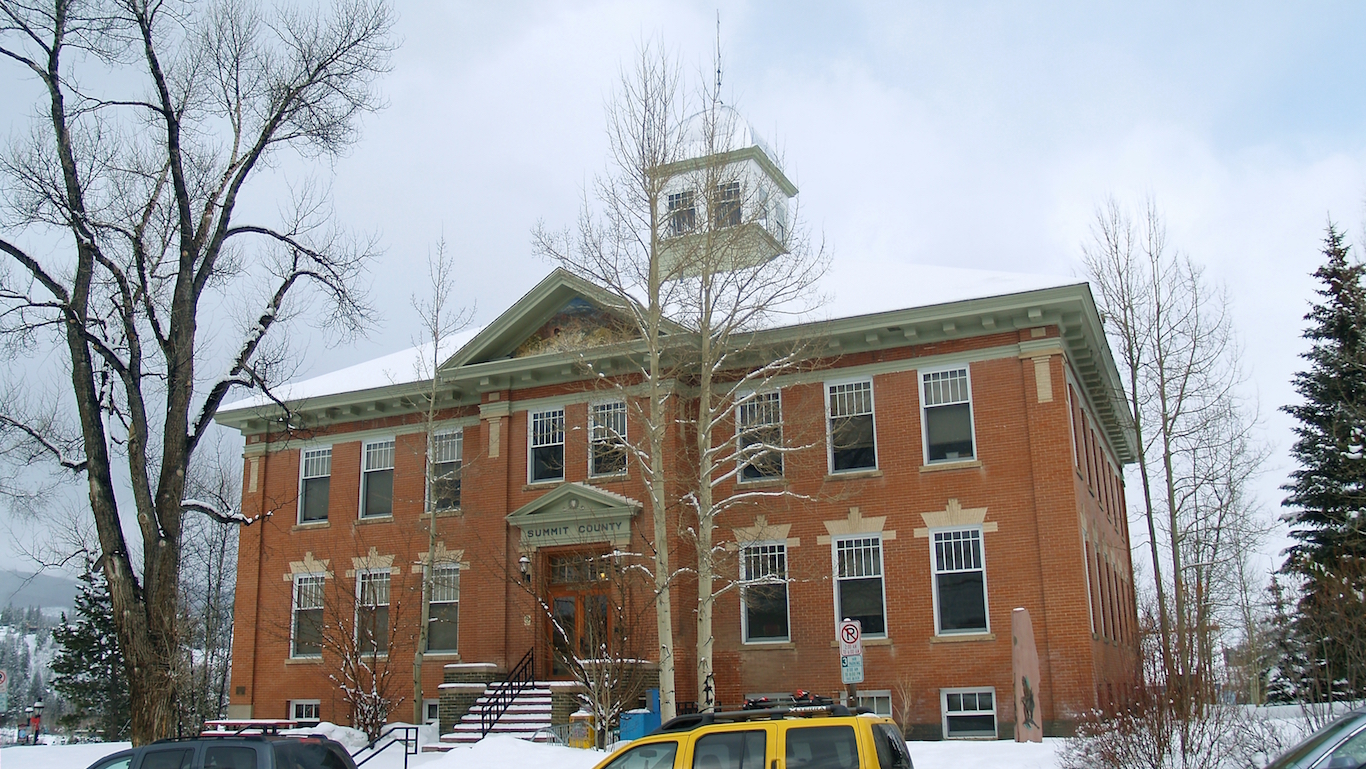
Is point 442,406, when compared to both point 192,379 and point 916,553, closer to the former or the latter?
point 192,379

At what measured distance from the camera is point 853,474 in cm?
2328

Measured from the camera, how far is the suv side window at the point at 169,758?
11867 millimetres

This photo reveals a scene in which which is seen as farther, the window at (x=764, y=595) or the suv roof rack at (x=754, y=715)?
the window at (x=764, y=595)

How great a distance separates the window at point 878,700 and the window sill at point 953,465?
4453mm

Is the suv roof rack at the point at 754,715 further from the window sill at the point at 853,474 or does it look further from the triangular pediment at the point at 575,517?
the triangular pediment at the point at 575,517

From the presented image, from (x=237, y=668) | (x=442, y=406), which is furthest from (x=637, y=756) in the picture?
(x=237, y=668)

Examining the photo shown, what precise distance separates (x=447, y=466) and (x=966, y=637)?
13.2 m

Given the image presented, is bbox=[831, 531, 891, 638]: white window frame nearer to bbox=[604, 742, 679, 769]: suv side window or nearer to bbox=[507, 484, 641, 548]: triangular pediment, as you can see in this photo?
bbox=[507, 484, 641, 548]: triangular pediment

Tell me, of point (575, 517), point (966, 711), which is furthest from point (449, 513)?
point (966, 711)

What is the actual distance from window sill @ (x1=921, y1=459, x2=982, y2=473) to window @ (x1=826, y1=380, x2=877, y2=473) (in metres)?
1.17

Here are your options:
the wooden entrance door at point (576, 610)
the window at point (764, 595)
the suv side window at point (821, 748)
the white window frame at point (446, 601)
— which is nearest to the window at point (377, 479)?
the white window frame at point (446, 601)

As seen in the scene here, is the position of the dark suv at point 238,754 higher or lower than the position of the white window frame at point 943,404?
lower

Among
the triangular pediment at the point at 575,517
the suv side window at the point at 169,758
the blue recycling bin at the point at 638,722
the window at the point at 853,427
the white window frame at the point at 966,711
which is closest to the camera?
the suv side window at the point at 169,758

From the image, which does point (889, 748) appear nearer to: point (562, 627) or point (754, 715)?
point (754, 715)
